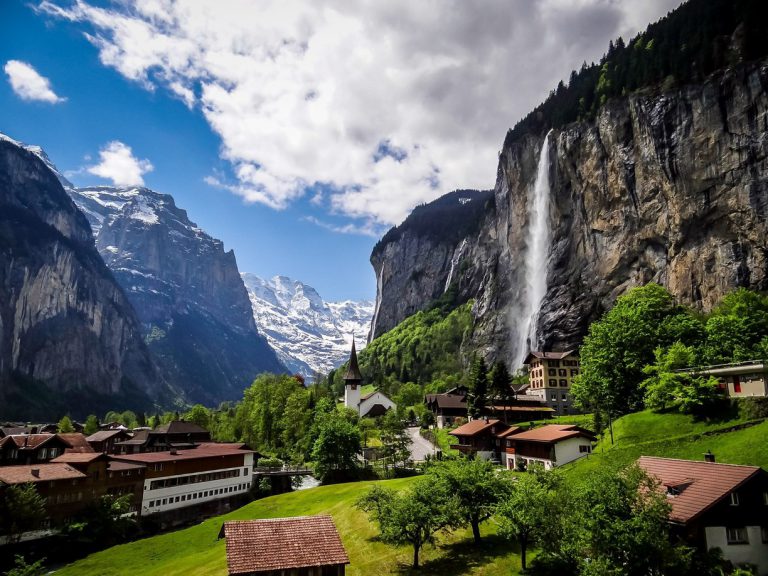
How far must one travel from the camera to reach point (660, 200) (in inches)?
4225

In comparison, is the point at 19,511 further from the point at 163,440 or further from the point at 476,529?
the point at 476,529

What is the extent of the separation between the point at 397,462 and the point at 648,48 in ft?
380

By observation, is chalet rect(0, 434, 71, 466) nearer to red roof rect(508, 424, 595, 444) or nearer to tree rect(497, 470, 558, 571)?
red roof rect(508, 424, 595, 444)

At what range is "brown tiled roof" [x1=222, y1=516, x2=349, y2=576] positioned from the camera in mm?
30141

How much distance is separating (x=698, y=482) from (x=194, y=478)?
219ft

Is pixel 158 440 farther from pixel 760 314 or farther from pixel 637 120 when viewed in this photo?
pixel 637 120

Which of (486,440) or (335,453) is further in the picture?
(335,453)

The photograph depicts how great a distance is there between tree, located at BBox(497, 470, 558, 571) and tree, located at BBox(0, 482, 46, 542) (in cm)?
5027

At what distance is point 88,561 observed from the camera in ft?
173

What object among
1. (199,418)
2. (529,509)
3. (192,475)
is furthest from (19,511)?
(199,418)

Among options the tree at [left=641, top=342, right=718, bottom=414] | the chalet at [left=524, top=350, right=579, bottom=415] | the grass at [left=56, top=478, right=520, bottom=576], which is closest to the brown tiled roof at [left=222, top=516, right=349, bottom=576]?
the grass at [left=56, top=478, right=520, bottom=576]

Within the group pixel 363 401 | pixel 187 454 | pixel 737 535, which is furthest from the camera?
pixel 363 401

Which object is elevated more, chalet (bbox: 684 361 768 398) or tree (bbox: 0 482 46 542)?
chalet (bbox: 684 361 768 398)

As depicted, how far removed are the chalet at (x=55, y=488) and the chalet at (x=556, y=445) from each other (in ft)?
175
